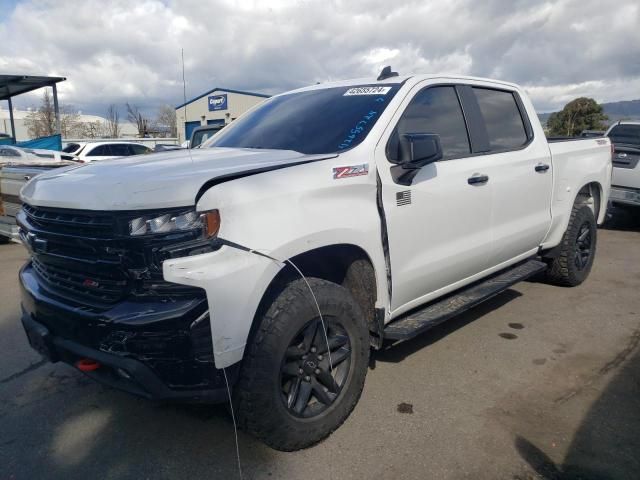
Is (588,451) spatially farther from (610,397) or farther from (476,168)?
(476,168)

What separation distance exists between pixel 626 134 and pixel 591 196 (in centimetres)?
609

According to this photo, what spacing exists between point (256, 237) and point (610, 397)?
248 cm

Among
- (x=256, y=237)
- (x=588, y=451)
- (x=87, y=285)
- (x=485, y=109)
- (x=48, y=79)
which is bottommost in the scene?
(x=588, y=451)

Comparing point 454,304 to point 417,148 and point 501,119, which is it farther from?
point 501,119

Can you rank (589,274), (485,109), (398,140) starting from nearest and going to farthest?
(398,140) → (485,109) → (589,274)

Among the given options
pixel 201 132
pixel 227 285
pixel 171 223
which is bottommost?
pixel 227 285

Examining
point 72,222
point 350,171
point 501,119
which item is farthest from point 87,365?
point 501,119

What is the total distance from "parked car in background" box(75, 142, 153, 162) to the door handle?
15.8 meters

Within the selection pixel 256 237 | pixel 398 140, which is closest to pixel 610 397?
pixel 398 140

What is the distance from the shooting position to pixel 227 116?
35.3 m

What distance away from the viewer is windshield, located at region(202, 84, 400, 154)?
118 inches

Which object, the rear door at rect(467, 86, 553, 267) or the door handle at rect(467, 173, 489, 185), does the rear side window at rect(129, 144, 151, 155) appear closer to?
the rear door at rect(467, 86, 553, 267)

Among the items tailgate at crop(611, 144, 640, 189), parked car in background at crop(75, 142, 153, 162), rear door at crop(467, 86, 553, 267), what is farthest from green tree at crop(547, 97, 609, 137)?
rear door at crop(467, 86, 553, 267)

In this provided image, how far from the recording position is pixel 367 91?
3301 mm
